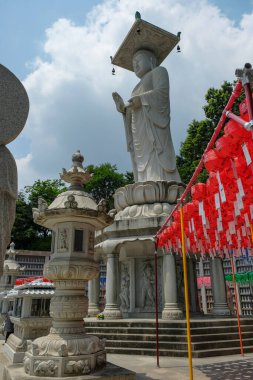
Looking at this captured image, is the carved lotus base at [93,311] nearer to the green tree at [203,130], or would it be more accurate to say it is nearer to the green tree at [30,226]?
the green tree at [203,130]

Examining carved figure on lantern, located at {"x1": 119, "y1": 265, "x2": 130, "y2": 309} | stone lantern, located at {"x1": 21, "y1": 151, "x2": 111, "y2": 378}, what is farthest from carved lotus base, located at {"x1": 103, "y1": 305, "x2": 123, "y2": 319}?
stone lantern, located at {"x1": 21, "y1": 151, "x2": 111, "y2": 378}

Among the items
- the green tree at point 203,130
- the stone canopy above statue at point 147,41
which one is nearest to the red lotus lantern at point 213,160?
the stone canopy above statue at point 147,41

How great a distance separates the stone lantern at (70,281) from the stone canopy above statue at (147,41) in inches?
451

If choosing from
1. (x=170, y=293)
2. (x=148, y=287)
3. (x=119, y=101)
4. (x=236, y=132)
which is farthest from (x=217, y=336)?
(x=119, y=101)

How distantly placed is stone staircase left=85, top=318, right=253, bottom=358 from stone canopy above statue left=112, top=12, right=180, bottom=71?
513 inches

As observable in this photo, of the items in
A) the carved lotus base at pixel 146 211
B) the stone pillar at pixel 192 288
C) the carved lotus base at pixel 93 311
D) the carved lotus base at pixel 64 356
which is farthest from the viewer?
the carved lotus base at pixel 93 311

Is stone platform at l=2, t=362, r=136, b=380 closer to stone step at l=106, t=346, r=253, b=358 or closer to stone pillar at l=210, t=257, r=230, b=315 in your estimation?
stone step at l=106, t=346, r=253, b=358

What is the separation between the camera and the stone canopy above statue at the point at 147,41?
1456 cm

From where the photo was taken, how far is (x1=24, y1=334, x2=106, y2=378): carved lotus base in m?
4.20

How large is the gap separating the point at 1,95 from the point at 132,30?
1312cm

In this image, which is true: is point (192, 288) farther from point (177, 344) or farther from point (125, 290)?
point (177, 344)

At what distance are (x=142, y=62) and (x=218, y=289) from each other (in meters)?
10.9

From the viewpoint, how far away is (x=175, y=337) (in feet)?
24.8

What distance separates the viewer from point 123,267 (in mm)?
11258
